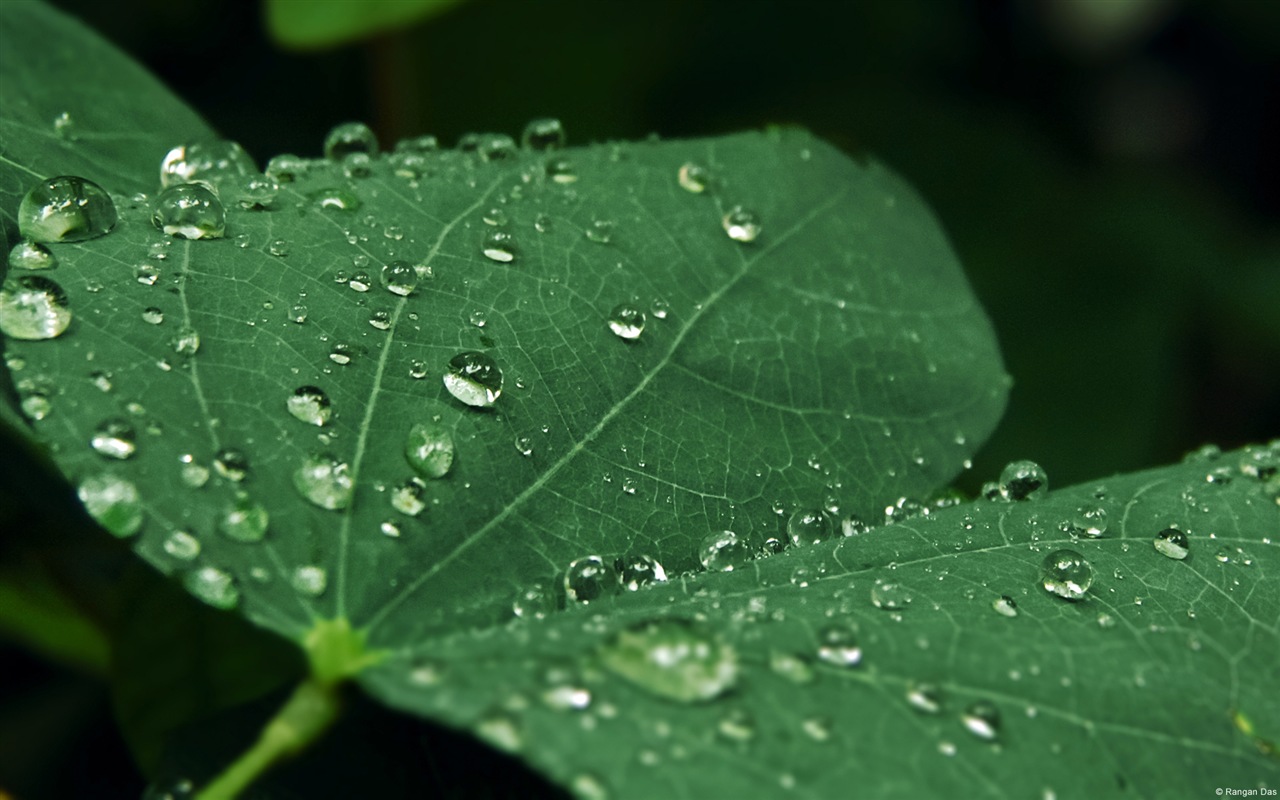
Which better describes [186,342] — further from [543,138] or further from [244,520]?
[543,138]

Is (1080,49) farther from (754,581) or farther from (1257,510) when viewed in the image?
(754,581)

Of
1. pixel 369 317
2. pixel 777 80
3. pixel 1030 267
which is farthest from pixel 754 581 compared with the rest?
pixel 777 80

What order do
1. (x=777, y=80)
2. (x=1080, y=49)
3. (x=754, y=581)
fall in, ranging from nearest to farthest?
1. (x=754, y=581)
2. (x=777, y=80)
3. (x=1080, y=49)

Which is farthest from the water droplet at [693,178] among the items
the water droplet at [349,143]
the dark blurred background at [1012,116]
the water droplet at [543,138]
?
the dark blurred background at [1012,116]

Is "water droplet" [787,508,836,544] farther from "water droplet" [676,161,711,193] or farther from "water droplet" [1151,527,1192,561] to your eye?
"water droplet" [676,161,711,193]

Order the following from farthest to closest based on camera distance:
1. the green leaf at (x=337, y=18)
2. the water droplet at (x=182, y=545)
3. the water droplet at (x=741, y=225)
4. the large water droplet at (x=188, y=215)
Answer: the green leaf at (x=337, y=18), the water droplet at (x=741, y=225), the large water droplet at (x=188, y=215), the water droplet at (x=182, y=545)

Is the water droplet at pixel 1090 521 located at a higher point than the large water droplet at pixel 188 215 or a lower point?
lower

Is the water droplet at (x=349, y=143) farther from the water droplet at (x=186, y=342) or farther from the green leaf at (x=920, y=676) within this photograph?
the green leaf at (x=920, y=676)
